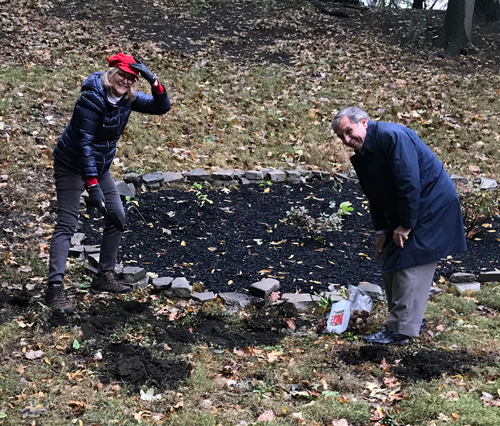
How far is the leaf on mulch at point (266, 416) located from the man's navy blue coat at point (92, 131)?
2234 mm

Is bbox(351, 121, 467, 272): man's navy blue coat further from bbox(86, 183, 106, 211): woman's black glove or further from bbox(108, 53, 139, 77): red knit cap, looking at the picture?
bbox(86, 183, 106, 211): woman's black glove

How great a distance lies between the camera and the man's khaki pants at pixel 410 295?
3879 millimetres

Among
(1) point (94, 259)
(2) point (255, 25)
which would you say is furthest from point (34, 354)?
(2) point (255, 25)

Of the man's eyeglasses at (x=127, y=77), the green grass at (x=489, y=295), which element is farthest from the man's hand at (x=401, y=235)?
the man's eyeglasses at (x=127, y=77)

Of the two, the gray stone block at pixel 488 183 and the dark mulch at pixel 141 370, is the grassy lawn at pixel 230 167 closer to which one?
the dark mulch at pixel 141 370

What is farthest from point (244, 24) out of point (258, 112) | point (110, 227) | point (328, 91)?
point (110, 227)

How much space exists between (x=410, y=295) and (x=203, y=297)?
6.13ft

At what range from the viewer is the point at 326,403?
3285mm

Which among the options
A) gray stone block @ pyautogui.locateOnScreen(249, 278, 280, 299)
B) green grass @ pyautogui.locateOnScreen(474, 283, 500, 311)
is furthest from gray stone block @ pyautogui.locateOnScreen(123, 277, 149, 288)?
green grass @ pyautogui.locateOnScreen(474, 283, 500, 311)

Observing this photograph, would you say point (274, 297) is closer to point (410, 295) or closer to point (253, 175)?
point (410, 295)

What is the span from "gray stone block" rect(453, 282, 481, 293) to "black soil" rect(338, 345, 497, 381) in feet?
4.80

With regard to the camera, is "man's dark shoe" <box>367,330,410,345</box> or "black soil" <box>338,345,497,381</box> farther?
"man's dark shoe" <box>367,330,410,345</box>

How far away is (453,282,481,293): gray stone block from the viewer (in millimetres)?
5254

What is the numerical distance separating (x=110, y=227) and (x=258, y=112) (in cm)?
546
